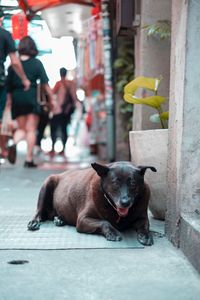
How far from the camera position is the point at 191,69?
393 centimetres

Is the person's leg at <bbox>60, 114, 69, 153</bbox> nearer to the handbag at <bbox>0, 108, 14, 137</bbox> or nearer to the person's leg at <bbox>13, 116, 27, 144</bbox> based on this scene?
the handbag at <bbox>0, 108, 14, 137</bbox>

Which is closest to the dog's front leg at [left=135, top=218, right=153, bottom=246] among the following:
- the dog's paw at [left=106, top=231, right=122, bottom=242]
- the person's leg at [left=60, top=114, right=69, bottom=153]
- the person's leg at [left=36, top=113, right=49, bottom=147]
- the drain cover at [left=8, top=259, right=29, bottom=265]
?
the dog's paw at [left=106, top=231, right=122, bottom=242]

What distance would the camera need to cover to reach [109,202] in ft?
14.6

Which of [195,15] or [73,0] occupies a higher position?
[195,15]

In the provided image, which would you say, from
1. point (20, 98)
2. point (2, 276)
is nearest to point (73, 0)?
point (20, 98)

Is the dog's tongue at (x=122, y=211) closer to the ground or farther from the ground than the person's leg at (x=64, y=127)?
farther from the ground

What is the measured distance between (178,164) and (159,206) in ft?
3.71

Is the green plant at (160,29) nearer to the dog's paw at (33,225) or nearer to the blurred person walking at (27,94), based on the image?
the dog's paw at (33,225)

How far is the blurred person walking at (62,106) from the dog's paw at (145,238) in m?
9.22

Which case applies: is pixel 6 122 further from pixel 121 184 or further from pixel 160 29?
pixel 121 184

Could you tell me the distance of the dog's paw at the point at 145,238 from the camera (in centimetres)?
425

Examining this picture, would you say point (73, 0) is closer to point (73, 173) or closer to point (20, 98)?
point (20, 98)

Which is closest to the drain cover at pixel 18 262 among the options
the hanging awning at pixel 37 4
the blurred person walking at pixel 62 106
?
the hanging awning at pixel 37 4

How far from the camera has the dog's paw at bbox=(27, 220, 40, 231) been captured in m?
4.79
